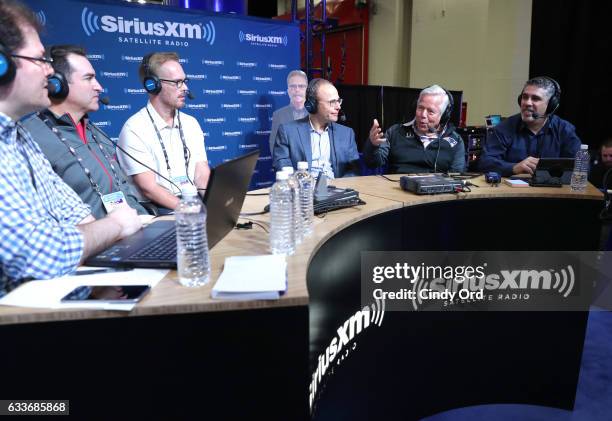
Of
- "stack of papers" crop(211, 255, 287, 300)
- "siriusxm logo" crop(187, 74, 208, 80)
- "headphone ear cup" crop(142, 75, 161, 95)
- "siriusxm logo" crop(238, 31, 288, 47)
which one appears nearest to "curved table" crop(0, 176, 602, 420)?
"stack of papers" crop(211, 255, 287, 300)

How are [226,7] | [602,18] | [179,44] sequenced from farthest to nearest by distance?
1. [226,7]
2. [602,18]
3. [179,44]

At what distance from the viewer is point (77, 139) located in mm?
2053

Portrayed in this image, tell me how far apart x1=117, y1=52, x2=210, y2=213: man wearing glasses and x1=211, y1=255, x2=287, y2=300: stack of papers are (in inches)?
59.7

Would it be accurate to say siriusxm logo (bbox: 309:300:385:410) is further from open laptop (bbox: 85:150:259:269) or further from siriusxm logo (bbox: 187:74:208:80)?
siriusxm logo (bbox: 187:74:208:80)

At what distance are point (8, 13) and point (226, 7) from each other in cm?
478

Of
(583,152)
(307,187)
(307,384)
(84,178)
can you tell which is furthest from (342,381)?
(583,152)

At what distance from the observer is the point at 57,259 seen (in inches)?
39.8

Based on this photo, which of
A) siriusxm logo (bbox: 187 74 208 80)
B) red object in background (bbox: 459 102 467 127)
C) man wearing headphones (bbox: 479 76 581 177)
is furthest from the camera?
red object in background (bbox: 459 102 467 127)

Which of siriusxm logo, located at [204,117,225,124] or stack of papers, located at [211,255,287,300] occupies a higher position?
siriusxm logo, located at [204,117,225,124]

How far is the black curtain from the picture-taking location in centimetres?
437

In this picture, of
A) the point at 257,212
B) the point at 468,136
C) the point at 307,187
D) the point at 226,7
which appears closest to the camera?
the point at 307,187

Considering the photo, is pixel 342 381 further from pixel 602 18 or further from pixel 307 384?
pixel 602 18

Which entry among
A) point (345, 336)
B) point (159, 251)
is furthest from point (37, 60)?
point (345, 336)

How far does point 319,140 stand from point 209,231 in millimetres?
2080
